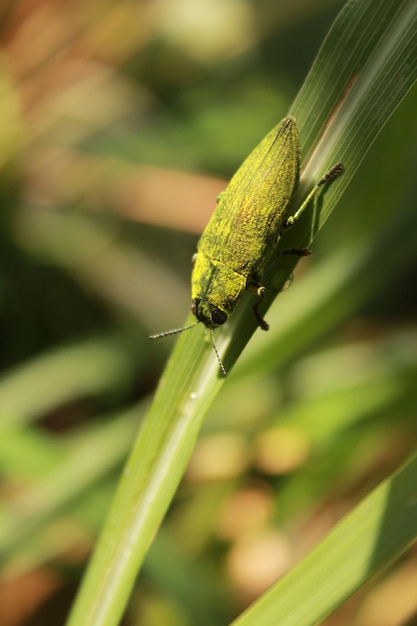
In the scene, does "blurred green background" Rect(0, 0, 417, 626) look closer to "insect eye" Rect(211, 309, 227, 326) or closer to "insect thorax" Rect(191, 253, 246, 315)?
"insect thorax" Rect(191, 253, 246, 315)

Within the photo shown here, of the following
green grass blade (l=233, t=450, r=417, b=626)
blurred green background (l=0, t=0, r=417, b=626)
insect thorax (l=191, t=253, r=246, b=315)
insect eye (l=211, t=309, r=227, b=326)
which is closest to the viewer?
green grass blade (l=233, t=450, r=417, b=626)

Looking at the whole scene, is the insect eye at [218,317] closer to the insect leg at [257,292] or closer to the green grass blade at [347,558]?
the insect leg at [257,292]

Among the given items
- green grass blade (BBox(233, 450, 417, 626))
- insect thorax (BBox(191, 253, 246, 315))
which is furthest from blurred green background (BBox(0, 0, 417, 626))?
green grass blade (BBox(233, 450, 417, 626))

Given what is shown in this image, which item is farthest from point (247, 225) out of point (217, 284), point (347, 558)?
point (347, 558)

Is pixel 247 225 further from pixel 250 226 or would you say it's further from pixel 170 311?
pixel 170 311

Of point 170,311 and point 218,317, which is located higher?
point 218,317

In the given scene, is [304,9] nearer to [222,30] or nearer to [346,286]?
[222,30]

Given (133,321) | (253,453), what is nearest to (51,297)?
(133,321)
